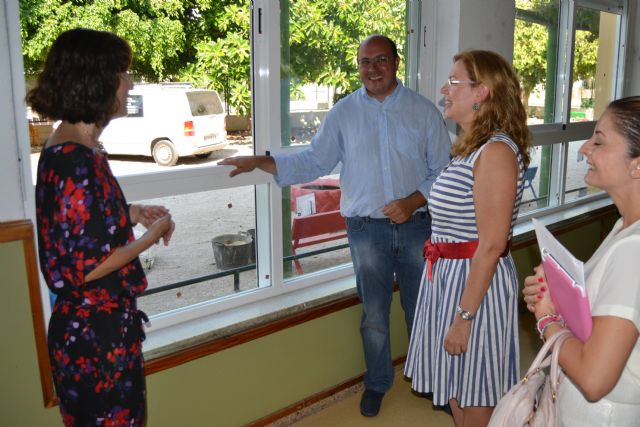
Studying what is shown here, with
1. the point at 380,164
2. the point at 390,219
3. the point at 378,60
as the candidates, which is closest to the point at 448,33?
the point at 378,60

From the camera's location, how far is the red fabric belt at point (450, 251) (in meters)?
1.70

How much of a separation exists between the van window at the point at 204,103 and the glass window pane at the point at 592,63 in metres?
3.06

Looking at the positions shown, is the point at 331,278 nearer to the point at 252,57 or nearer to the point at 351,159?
the point at 351,159

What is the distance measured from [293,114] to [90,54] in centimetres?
126

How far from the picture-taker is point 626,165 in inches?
41.3

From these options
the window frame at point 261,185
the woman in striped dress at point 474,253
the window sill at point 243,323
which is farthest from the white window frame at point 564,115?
the woman in striped dress at point 474,253

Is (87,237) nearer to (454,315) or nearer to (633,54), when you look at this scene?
(454,315)

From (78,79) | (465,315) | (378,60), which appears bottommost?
(465,315)

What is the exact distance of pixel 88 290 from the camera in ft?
4.32

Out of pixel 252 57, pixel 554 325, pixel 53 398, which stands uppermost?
pixel 252 57

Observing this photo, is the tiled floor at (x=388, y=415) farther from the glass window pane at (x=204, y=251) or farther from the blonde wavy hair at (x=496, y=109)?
the blonde wavy hair at (x=496, y=109)

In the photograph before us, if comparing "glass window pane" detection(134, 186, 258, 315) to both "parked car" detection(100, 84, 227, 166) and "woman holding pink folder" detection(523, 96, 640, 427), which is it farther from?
"woman holding pink folder" detection(523, 96, 640, 427)

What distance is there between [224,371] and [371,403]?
73 cm

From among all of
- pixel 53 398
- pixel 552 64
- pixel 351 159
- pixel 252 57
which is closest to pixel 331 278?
pixel 351 159
